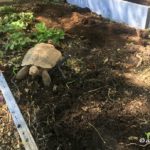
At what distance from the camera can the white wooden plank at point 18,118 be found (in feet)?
9.49

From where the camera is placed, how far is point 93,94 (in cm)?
348

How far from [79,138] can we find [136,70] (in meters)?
1.35

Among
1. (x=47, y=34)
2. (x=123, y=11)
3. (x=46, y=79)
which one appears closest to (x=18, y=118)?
(x=46, y=79)

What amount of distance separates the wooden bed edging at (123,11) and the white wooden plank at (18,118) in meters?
2.19

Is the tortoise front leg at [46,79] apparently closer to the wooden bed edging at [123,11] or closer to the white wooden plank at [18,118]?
the white wooden plank at [18,118]

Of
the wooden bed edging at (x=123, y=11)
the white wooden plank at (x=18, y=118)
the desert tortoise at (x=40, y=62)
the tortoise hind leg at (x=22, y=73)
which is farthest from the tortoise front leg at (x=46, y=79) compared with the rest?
the wooden bed edging at (x=123, y=11)

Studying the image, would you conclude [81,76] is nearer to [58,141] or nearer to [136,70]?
[136,70]

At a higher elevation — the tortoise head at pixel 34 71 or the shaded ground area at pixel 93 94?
the tortoise head at pixel 34 71

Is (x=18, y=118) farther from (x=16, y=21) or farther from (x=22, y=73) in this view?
(x=16, y=21)

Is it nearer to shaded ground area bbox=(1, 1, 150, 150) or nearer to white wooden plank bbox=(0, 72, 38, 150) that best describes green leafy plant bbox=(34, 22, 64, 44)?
shaded ground area bbox=(1, 1, 150, 150)

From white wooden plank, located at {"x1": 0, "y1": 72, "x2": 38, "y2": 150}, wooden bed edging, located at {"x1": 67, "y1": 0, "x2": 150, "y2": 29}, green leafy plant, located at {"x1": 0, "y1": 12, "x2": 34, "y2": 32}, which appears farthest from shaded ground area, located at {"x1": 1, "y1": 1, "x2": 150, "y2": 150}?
green leafy plant, located at {"x1": 0, "y1": 12, "x2": 34, "y2": 32}

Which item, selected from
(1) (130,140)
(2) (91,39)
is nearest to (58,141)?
(1) (130,140)

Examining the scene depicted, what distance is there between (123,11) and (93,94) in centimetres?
204

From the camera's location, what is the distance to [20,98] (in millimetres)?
3516
